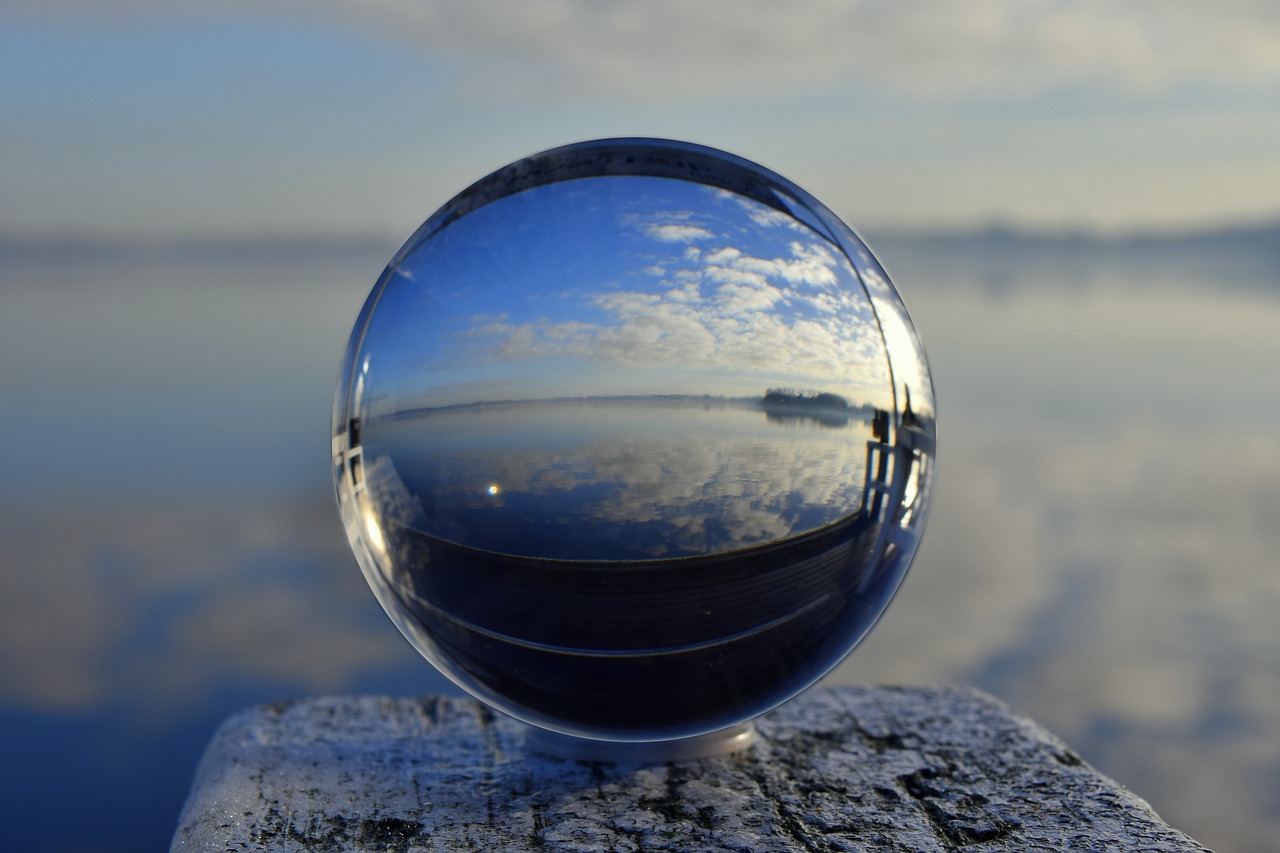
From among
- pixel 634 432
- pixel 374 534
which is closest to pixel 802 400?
pixel 634 432

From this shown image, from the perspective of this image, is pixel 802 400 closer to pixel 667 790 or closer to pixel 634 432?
pixel 634 432

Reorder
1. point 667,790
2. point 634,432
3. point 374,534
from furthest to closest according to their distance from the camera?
point 667,790, point 374,534, point 634,432

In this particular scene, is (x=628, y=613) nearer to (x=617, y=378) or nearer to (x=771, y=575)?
(x=771, y=575)

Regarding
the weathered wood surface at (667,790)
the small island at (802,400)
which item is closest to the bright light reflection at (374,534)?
the weathered wood surface at (667,790)

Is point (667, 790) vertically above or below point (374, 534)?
below

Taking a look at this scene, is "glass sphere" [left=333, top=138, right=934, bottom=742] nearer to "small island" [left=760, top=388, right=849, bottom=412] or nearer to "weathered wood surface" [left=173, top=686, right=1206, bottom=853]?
"small island" [left=760, top=388, right=849, bottom=412]

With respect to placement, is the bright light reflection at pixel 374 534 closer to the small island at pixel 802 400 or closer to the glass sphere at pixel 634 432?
the glass sphere at pixel 634 432
